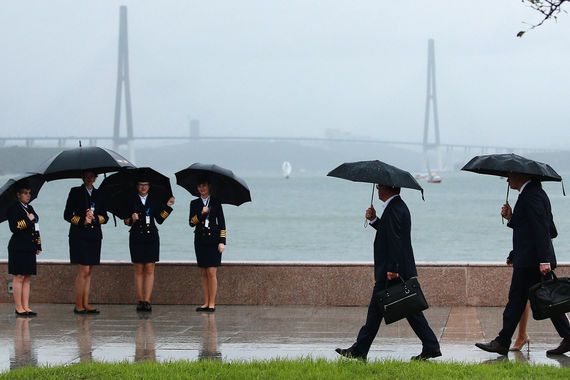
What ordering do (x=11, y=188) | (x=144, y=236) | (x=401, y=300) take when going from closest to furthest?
(x=401, y=300) < (x=11, y=188) < (x=144, y=236)

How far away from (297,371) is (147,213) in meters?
4.30

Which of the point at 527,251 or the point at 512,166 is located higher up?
the point at 512,166

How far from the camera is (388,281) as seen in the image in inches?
320

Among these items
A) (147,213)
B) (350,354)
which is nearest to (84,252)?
(147,213)

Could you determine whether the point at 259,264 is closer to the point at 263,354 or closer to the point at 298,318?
the point at 298,318

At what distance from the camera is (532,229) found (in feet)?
27.2

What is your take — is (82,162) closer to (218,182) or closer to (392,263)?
(218,182)

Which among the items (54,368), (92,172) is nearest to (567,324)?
(54,368)

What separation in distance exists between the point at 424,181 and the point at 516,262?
142028 mm

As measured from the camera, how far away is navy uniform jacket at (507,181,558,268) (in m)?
8.23

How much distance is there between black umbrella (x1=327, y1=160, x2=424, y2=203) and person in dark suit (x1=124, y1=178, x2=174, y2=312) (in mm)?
3330

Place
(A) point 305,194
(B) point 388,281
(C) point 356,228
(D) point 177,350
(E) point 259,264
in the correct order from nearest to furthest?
(B) point 388,281 < (D) point 177,350 < (E) point 259,264 < (C) point 356,228 < (A) point 305,194

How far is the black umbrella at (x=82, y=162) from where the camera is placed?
1073 centimetres

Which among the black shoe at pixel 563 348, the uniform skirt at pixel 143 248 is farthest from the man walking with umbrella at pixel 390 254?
the uniform skirt at pixel 143 248
